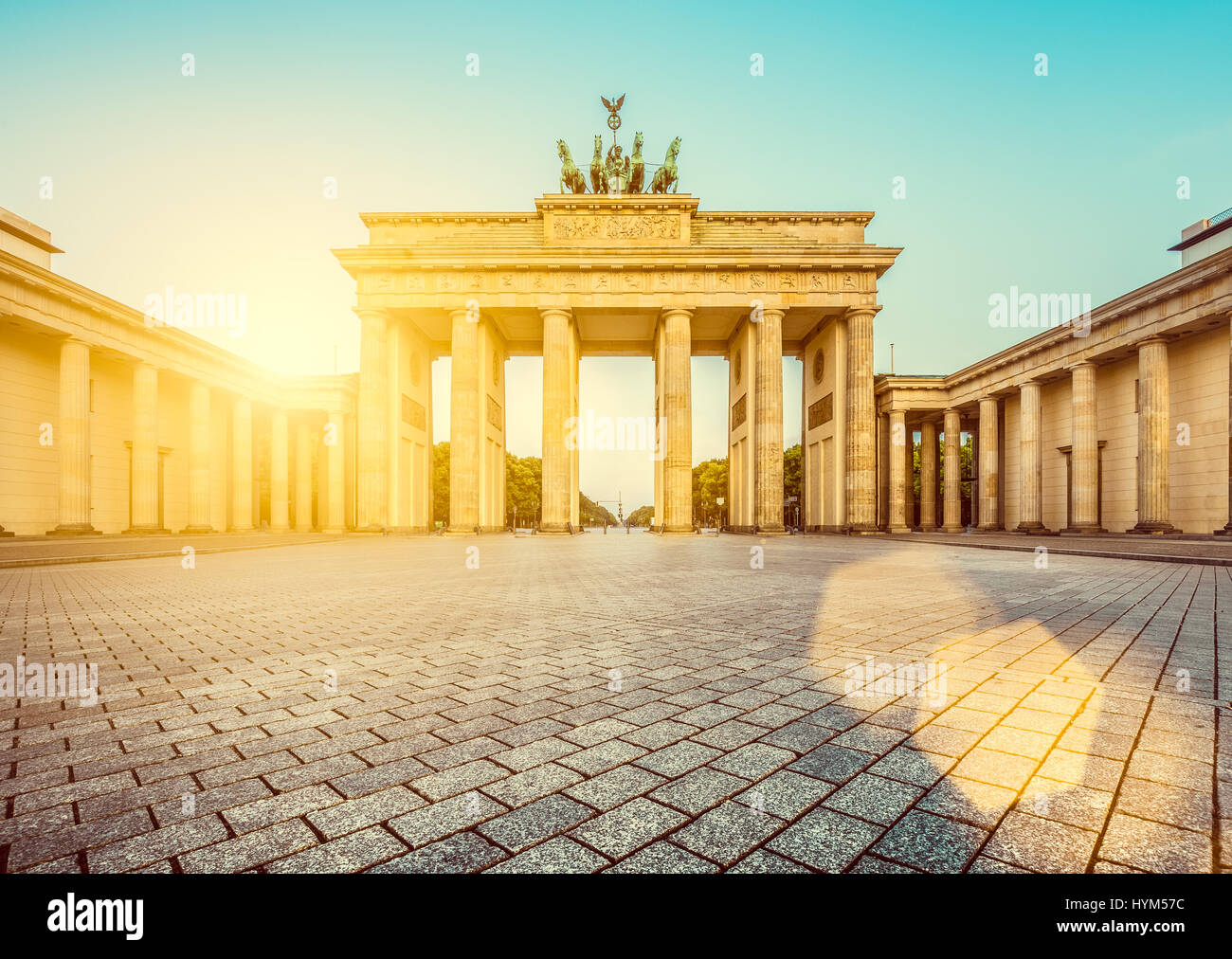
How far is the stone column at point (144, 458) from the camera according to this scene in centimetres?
2959

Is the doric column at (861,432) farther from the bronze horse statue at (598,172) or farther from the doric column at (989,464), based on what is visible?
the bronze horse statue at (598,172)

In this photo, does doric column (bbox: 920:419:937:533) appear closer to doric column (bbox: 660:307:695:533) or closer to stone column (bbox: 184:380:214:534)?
doric column (bbox: 660:307:695:533)

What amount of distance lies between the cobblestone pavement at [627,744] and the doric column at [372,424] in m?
28.2

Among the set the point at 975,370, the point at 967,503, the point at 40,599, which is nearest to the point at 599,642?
the point at 40,599

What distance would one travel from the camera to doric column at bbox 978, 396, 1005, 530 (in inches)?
1518

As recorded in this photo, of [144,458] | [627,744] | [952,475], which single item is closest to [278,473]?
[144,458]

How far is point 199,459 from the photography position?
33969mm

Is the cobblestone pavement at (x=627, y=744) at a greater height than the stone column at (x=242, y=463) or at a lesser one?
lesser

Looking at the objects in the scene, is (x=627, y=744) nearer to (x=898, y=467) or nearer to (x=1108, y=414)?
(x=1108, y=414)

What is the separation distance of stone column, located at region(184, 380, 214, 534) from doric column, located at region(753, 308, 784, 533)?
2867cm

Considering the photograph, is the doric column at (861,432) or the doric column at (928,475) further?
the doric column at (928,475)

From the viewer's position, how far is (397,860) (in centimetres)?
182

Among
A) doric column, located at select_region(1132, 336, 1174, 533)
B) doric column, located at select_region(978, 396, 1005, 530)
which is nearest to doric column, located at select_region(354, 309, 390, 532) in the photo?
doric column, located at select_region(1132, 336, 1174, 533)

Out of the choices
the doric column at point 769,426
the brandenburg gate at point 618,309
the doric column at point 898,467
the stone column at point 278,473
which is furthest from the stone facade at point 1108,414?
the stone column at point 278,473
